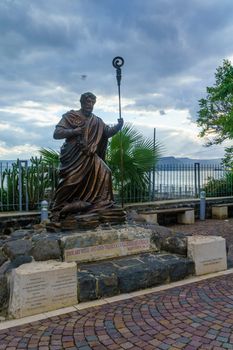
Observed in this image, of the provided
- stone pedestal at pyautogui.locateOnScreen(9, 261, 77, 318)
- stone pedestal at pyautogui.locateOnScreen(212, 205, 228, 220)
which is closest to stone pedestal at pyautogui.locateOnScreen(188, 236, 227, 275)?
stone pedestal at pyautogui.locateOnScreen(9, 261, 77, 318)

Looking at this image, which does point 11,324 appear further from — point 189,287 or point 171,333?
point 189,287

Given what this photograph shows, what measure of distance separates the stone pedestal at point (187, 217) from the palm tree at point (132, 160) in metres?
1.44

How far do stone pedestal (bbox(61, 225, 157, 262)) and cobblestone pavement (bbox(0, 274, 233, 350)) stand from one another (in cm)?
97

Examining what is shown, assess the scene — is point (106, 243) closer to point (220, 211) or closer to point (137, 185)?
point (137, 185)

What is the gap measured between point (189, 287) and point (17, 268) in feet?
6.89

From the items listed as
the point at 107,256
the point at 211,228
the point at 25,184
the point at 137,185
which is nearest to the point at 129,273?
the point at 107,256

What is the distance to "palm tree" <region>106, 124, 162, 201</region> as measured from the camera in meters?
10.2

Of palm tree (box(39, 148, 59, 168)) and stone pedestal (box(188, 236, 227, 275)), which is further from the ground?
palm tree (box(39, 148, 59, 168))

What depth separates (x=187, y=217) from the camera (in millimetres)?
10664

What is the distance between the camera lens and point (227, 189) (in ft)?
43.2

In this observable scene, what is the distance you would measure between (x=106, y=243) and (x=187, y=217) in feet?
19.8

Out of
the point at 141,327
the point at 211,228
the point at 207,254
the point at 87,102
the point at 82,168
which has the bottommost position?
the point at 141,327

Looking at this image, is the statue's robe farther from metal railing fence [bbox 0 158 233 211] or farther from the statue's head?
metal railing fence [bbox 0 158 233 211]

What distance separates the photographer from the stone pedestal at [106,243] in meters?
4.78
